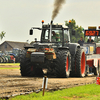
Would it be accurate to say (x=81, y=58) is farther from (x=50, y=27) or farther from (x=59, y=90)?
(x=59, y=90)

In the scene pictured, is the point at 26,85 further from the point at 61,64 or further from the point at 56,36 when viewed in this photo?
the point at 56,36

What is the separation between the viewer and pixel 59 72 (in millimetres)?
16156

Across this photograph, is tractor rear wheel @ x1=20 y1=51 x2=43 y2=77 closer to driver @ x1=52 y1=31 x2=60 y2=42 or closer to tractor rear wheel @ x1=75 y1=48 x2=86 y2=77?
driver @ x1=52 y1=31 x2=60 y2=42

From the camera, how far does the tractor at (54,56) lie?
16000mm

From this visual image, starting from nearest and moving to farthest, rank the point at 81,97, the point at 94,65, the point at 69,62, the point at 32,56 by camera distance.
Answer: the point at 81,97, the point at 32,56, the point at 69,62, the point at 94,65

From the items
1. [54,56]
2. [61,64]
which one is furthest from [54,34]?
[61,64]

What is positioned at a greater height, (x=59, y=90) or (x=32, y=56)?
(x=32, y=56)

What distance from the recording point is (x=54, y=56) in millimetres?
16078

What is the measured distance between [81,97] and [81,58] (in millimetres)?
9457

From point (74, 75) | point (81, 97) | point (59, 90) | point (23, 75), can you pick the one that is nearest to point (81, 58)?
point (74, 75)

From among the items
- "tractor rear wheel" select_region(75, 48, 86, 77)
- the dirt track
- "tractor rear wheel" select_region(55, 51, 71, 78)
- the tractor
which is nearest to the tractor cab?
the tractor

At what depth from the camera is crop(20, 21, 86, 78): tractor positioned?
16000 millimetres

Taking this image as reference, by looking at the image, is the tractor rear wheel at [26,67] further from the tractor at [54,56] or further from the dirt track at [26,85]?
the dirt track at [26,85]

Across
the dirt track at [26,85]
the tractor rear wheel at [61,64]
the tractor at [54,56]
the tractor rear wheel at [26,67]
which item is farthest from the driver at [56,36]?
the dirt track at [26,85]
